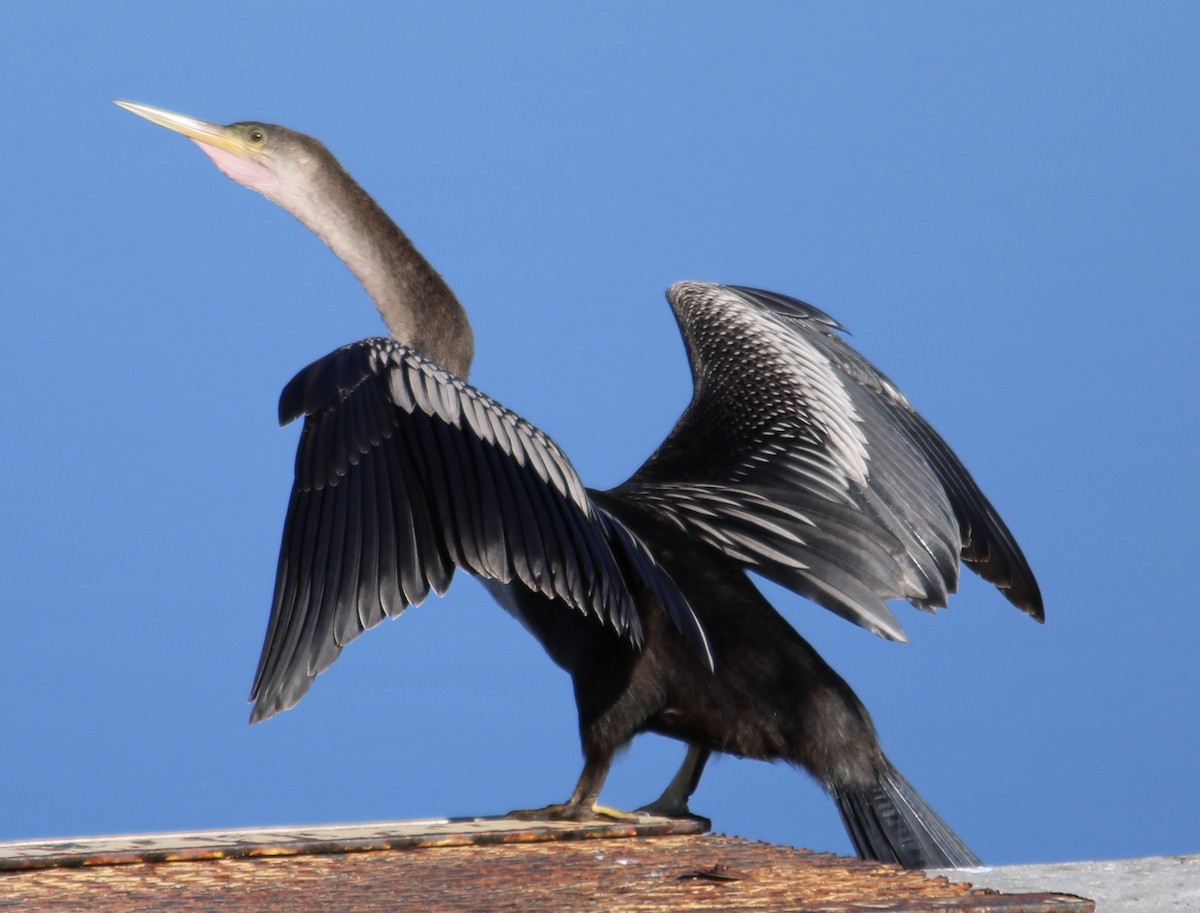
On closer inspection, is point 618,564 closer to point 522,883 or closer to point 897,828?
point 897,828

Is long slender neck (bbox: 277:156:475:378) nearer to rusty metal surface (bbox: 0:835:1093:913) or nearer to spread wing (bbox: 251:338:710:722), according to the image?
spread wing (bbox: 251:338:710:722)

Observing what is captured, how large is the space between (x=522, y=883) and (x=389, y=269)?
1.71 m

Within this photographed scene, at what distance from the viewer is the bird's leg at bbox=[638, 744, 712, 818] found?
101 inches

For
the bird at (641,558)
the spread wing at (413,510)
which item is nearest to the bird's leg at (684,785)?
the bird at (641,558)

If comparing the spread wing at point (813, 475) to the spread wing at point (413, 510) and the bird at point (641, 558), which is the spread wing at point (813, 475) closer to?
the bird at point (641, 558)

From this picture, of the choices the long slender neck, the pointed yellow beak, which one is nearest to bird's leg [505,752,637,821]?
the long slender neck

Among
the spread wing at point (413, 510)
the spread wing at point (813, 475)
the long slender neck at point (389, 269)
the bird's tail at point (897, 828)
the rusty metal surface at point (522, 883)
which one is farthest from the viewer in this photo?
the long slender neck at point (389, 269)

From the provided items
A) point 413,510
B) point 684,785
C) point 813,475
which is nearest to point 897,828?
point 684,785

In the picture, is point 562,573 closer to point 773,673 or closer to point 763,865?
point 773,673

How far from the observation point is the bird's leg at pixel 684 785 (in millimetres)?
2564

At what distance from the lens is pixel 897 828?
7.38 feet

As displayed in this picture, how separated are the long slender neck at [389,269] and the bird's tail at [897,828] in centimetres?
126

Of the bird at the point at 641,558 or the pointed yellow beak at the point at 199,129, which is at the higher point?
the pointed yellow beak at the point at 199,129

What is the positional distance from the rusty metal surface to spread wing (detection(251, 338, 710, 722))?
12.0 inches
